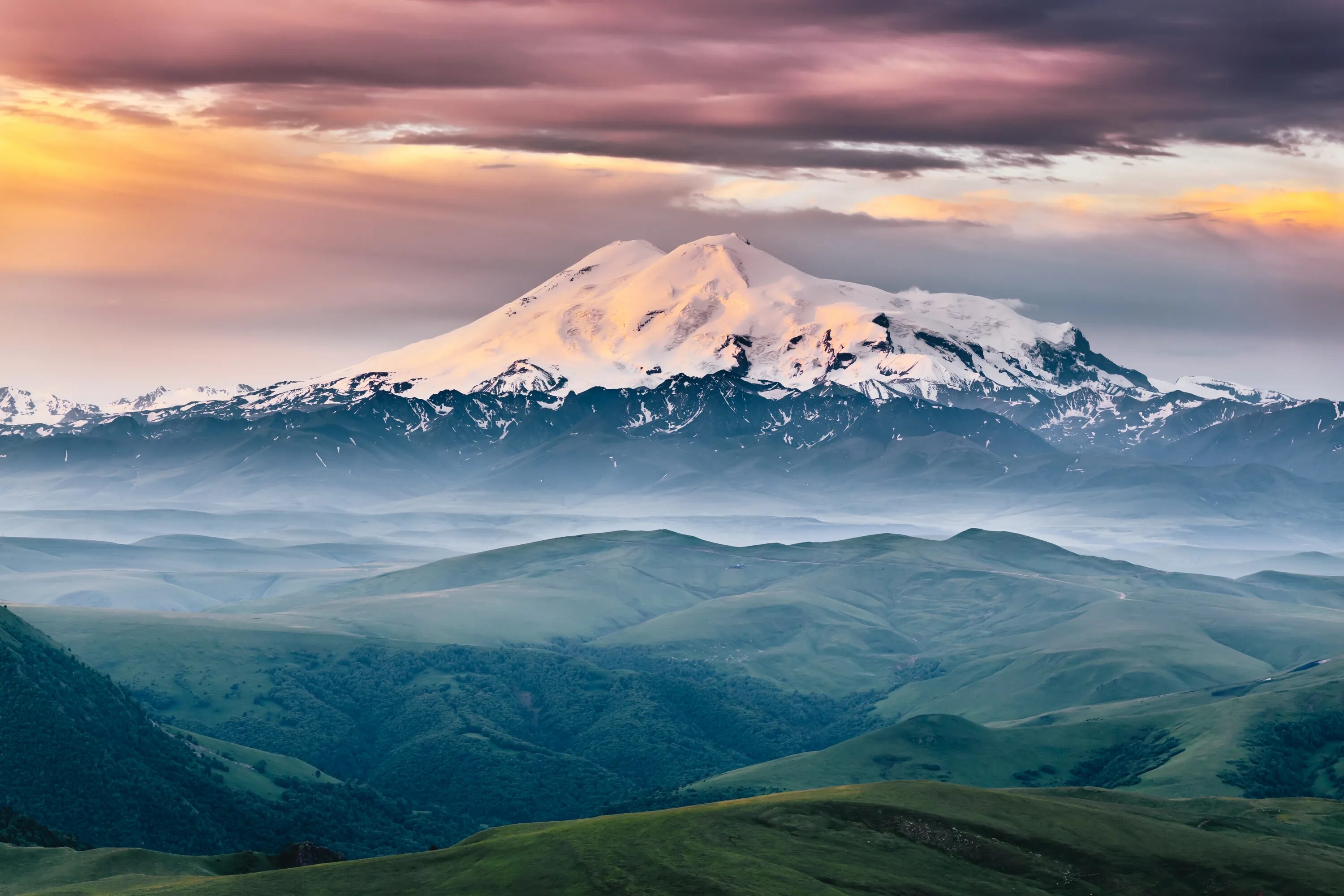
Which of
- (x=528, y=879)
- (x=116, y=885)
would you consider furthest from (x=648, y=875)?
(x=116, y=885)

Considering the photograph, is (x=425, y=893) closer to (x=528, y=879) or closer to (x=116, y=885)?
(x=528, y=879)

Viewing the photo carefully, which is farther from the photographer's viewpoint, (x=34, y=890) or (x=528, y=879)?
(x=34, y=890)

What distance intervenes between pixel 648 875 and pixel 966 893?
41522 millimetres

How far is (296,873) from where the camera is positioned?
190 metres

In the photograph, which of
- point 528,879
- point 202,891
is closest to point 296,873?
point 202,891

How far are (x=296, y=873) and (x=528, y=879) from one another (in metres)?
28.3

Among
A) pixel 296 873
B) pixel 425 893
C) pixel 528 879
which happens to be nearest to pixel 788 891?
pixel 528 879

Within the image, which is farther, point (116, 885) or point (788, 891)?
point (116, 885)

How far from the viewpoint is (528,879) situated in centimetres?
18212

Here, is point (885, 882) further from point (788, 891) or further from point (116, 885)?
point (116, 885)

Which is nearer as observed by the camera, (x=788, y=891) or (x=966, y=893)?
(x=788, y=891)

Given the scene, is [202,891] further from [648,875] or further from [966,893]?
[966,893]

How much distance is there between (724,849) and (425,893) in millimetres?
38048

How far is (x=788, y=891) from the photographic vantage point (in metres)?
181
